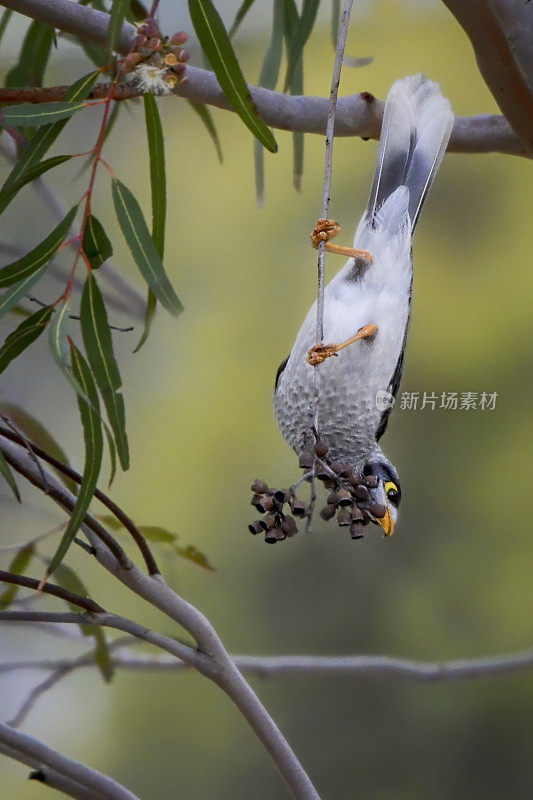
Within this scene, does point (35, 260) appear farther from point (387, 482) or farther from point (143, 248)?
point (387, 482)

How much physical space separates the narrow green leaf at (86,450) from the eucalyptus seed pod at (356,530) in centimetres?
21

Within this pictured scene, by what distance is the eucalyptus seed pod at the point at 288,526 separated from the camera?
66 centimetres

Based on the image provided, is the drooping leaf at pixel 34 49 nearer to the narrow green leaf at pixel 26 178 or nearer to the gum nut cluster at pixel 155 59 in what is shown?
the narrow green leaf at pixel 26 178

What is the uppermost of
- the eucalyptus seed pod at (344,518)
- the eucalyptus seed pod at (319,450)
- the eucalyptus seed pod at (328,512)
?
the eucalyptus seed pod at (319,450)

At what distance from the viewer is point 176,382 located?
254 cm

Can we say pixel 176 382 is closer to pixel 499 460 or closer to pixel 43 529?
pixel 43 529

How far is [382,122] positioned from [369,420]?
396 millimetres

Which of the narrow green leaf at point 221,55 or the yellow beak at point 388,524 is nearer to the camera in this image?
the narrow green leaf at point 221,55

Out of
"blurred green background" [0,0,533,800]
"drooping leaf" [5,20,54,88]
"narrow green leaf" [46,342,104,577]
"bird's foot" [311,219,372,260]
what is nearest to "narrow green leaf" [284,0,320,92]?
"bird's foot" [311,219,372,260]

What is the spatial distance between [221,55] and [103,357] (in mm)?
260

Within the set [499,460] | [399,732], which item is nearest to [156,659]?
[499,460]

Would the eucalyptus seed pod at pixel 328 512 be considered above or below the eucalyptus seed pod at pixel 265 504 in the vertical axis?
below

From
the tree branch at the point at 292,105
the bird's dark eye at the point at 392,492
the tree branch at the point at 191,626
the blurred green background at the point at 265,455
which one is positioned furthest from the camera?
the blurred green background at the point at 265,455

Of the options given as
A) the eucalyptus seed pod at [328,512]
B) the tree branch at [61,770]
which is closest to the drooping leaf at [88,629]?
the tree branch at [61,770]
